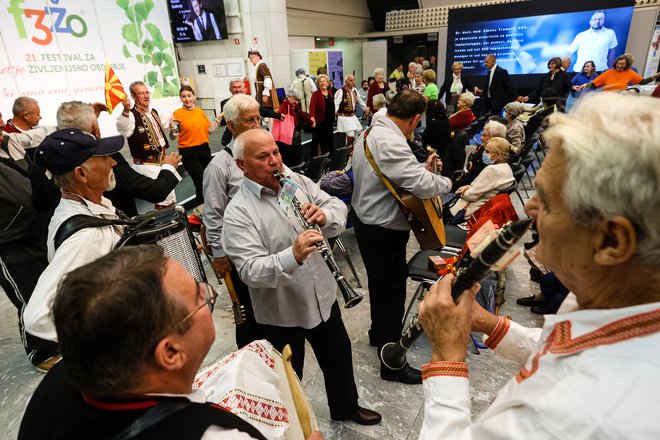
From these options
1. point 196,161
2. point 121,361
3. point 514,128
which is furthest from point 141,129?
point 514,128

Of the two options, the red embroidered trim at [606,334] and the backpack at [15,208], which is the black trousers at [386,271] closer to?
the red embroidered trim at [606,334]

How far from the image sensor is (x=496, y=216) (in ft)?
9.56

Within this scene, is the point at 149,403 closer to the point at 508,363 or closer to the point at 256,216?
the point at 256,216

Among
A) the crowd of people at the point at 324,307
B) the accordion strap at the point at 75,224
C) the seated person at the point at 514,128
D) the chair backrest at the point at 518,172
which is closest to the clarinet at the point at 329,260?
the crowd of people at the point at 324,307

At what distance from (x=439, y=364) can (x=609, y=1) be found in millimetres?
15562

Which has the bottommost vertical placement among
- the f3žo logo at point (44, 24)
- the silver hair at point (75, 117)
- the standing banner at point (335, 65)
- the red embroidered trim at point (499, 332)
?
the red embroidered trim at point (499, 332)

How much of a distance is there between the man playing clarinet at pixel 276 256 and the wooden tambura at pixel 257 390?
1.56 feet

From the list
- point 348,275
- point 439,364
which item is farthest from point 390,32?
point 439,364

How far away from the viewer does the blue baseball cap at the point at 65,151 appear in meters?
1.64

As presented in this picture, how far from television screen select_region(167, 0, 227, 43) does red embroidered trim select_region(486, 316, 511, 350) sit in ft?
38.4

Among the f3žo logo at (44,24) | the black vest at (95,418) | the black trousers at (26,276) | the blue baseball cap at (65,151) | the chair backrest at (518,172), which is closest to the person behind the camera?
the black vest at (95,418)

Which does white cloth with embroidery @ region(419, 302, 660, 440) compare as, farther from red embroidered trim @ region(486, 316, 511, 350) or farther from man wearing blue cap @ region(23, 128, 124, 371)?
man wearing blue cap @ region(23, 128, 124, 371)

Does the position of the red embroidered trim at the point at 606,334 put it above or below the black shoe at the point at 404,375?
above

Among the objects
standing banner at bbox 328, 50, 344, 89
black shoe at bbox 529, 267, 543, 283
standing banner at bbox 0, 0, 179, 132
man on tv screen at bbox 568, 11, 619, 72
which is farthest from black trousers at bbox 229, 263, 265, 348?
man on tv screen at bbox 568, 11, 619, 72
